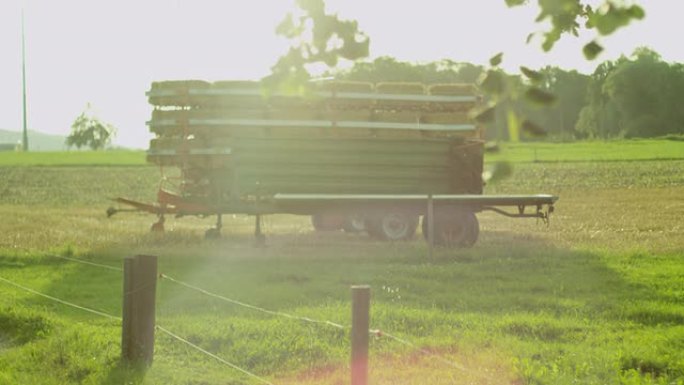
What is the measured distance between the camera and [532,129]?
3.17 m

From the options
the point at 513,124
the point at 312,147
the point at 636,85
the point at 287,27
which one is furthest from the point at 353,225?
the point at 513,124

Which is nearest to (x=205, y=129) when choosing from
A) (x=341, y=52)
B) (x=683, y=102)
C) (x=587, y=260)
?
(x=587, y=260)

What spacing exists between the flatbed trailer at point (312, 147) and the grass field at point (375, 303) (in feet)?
2.58

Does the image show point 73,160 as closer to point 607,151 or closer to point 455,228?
point 607,151

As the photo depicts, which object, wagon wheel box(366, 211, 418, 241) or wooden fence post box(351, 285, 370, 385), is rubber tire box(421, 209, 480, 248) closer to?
wagon wheel box(366, 211, 418, 241)

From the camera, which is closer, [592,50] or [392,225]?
[592,50]

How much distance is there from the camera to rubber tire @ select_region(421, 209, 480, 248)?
789 inches

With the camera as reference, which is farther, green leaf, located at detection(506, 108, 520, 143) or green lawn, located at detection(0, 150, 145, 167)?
green lawn, located at detection(0, 150, 145, 167)

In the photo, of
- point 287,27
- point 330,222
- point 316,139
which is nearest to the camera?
point 287,27

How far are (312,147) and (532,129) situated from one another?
18446mm

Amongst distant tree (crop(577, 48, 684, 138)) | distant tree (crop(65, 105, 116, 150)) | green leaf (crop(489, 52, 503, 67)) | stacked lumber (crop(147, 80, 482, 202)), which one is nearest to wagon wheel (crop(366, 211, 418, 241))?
stacked lumber (crop(147, 80, 482, 202))

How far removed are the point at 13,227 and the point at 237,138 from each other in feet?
22.8

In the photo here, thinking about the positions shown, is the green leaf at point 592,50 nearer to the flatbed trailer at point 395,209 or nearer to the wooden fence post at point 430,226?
the wooden fence post at point 430,226

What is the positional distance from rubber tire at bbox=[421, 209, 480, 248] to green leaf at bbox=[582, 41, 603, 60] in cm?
1652
